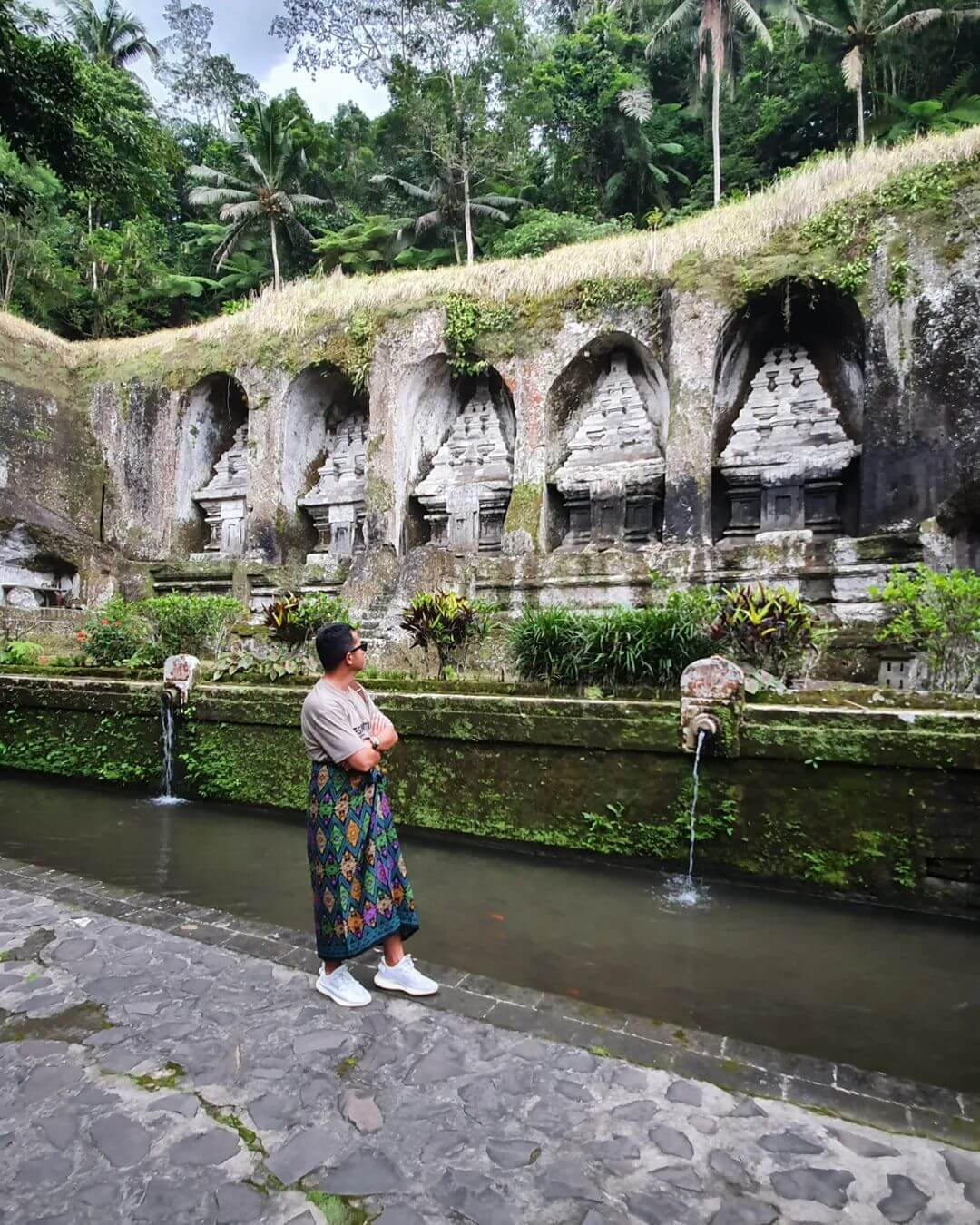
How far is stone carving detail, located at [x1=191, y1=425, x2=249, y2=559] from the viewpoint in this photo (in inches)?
631

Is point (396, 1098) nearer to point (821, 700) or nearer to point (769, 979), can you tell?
point (769, 979)

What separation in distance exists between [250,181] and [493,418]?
18517 mm

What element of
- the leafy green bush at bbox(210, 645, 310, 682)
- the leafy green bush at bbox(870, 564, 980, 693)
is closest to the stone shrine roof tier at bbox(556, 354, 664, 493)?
the leafy green bush at bbox(870, 564, 980, 693)

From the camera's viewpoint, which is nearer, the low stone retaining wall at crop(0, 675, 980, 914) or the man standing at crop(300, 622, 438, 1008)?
the man standing at crop(300, 622, 438, 1008)

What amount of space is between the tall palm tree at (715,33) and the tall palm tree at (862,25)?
148 centimetres

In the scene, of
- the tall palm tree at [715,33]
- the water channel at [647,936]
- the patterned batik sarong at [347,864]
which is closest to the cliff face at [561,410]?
the water channel at [647,936]

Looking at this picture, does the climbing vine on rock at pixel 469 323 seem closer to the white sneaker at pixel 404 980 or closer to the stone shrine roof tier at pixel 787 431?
the stone shrine roof tier at pixel 787 431

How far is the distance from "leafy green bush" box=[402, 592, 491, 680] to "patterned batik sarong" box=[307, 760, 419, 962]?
4.09 metres

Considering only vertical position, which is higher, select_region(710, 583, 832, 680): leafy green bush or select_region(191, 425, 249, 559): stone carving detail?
select_region(191, 425, 249, 559): stone carving detail

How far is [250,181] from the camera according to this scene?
85.8 feet

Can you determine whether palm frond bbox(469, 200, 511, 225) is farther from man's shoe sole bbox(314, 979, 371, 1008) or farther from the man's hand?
man's shoe sole bbox(314, 979, 371, 1008)

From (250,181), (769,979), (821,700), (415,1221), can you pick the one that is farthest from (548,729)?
(250,181)

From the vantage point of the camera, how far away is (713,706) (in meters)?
4.62

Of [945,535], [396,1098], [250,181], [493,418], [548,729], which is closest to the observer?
[396,1098]
